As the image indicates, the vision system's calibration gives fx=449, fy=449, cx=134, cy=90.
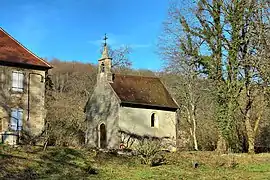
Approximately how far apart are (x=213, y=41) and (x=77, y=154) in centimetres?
1336

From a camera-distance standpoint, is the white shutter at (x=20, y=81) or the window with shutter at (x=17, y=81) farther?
the white shutter at (x=20, y=81)

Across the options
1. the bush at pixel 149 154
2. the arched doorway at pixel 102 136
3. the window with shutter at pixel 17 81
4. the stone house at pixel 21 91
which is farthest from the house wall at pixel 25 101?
the bush at pixel 149 154

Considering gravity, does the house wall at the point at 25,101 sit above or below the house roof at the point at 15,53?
below

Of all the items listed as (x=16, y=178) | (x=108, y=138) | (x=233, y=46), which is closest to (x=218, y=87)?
(x=233, y=46)

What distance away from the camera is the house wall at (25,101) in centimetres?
2986

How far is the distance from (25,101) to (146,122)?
10073mm

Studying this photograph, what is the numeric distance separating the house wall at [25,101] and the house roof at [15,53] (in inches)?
21.1

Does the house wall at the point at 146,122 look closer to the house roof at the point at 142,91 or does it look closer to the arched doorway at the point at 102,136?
the house roof at the point at 142,91

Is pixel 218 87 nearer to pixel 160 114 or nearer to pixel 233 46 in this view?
pixel 233 46

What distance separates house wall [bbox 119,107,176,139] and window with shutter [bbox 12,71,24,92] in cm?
818

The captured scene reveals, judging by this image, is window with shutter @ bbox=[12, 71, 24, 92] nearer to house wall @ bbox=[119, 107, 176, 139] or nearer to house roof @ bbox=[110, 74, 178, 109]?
house roof @ bbox=[110, 74, 178, 109]

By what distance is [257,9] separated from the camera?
97.7ft

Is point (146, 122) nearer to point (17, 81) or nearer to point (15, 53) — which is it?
point (17, 81)

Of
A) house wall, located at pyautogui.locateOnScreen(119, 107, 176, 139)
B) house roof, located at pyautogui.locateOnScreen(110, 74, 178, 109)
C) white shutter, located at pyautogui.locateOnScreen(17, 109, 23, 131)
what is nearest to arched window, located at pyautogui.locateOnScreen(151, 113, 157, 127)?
house wall, located at pyautogui.locateOnScreen(119, 107, 176, 139)
